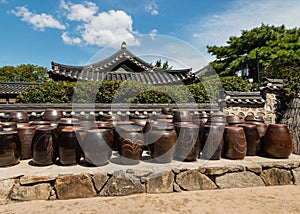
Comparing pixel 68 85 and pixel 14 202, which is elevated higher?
pixel 68 85

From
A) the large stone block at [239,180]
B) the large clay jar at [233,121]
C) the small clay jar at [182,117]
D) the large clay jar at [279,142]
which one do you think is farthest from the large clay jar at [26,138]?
the large clay jar at [279,142]

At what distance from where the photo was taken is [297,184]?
2977 mm

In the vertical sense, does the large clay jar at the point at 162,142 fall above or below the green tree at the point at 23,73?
below

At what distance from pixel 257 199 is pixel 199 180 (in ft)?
2.18

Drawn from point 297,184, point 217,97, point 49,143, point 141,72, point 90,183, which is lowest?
point 297,184

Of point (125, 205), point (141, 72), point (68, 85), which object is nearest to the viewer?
point (125, 205)

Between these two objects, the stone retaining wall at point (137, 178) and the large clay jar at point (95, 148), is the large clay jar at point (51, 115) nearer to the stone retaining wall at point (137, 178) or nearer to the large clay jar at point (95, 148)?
the stone retaining wall at point (137, 178)

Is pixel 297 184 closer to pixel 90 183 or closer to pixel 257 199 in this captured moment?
pixel 257 199

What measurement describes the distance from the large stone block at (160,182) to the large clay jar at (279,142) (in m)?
1.54

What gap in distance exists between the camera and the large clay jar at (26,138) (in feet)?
9.59

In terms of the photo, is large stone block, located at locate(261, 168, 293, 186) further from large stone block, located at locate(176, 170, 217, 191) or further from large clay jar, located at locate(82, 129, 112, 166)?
large clay jar, located at locate(82, 129, 112, 166)

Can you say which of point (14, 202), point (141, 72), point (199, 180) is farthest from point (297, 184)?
point (141, 72)

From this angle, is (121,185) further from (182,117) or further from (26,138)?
(182,117)

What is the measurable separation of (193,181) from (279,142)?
1368 mm
